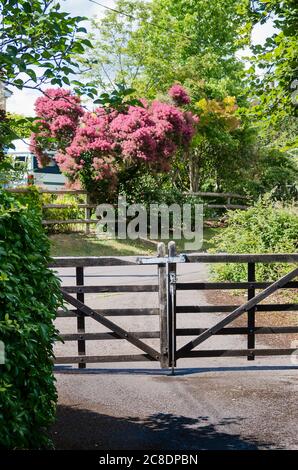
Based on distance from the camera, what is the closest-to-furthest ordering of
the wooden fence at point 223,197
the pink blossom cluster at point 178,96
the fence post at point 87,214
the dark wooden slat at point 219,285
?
the dark wooden slat at point 219,285 → the fence post at point 87,214 → the wooden fence at point 223,197 → the pink blossom cluster at point 178,96

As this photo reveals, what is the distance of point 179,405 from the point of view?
20.8ft

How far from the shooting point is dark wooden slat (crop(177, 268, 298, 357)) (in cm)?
761

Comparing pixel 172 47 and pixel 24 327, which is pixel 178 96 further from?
pixel 24 327

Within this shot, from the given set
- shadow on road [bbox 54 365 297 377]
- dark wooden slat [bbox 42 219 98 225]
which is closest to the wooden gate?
shadow on road [bbox 54 365 297 377]

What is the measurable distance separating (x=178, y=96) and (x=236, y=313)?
23.7 metres

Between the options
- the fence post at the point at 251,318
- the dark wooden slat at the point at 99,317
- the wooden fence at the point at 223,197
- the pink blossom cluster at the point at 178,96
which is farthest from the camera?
the pink blossom cluster at the point at 178,96

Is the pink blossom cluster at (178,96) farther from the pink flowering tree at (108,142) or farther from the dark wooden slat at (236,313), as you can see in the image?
the dark wooden slat at (236,313)

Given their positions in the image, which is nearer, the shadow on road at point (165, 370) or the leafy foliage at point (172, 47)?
the shadow on road at point (165, 370)

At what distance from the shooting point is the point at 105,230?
1000 inches

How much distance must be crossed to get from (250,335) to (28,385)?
4326 mm

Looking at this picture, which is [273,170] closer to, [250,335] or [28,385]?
[250,335]

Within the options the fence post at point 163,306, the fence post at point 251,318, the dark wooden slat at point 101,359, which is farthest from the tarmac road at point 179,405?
the fence post at point 163,306

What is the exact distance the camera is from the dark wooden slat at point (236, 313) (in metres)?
7.61

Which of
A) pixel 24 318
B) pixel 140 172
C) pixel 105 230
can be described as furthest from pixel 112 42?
pixel 24 318
